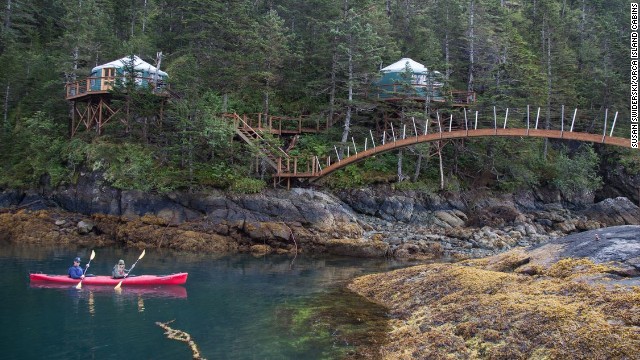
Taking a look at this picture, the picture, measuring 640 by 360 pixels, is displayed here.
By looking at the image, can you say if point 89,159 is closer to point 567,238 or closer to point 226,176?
point 226,176

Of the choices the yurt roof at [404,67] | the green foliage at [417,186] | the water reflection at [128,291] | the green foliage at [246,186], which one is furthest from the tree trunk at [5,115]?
the green foliage at [417,186]

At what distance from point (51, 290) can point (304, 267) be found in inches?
368

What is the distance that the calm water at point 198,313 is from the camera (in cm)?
1067

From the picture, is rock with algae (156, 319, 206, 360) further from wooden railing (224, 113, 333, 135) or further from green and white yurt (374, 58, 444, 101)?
green and white yurt (374, 58, 444, 101)

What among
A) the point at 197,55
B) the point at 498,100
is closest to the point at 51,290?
the point at 197,55

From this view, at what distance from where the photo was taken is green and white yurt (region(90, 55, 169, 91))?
29.6m

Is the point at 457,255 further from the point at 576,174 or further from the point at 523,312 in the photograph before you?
the point at 576,174

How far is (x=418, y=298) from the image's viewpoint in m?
13.1

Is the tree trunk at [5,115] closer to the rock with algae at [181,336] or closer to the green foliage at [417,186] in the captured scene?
the green foliage at [417,186]

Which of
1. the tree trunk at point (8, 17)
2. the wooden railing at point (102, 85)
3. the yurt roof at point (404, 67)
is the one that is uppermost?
the tree trunk at point (8, 17)

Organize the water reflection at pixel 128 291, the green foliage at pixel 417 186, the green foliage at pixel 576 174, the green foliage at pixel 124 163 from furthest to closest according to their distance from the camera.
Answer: the green foliage at pixel 576 174
the green foliage at pixel 417 186
the green foliage at pixel 124 163
the water reflection at pixel 128 291

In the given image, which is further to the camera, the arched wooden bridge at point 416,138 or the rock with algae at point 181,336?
the arched wooden bridge at point 416,138

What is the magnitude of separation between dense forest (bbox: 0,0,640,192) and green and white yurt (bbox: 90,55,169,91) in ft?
4.07

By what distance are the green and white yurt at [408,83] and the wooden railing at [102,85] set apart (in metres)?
13.6
